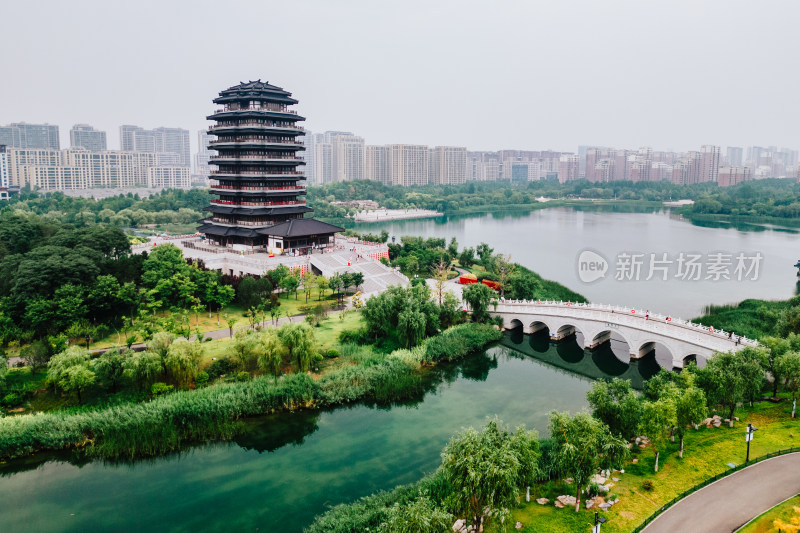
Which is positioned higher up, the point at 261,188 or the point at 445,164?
the point at 445,164

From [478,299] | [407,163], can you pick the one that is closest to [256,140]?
[478,299]

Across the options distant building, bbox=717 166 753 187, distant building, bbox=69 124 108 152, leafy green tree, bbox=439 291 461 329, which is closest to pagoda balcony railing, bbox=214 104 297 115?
leafy green tree, bbox=439 291 461 329

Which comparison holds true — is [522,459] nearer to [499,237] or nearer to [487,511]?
[487,511]

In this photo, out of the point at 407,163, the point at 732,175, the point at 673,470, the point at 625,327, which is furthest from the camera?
the point at 407,163

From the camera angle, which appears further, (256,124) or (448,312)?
(256,124)

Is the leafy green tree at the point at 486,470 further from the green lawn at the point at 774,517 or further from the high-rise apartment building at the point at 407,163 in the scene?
the high-rise apartment building at the point at 407,163

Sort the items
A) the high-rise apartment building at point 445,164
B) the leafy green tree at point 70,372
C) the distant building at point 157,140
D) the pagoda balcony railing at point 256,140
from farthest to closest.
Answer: the distant building at point 157,140 → the high-rise apartment building at point 445,164 → the pagoda balcony railing at point 256,140 → the leafy green tree at point 70,372

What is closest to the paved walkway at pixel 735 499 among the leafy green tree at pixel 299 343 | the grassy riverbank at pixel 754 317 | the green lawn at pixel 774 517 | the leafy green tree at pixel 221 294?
the green lawn at pixel 774 517

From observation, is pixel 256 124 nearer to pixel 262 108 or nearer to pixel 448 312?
pixel 262 108
